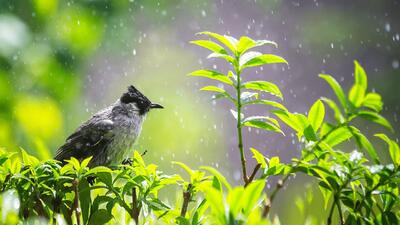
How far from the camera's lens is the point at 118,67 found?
5.40m

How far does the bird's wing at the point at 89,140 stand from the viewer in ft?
6.33

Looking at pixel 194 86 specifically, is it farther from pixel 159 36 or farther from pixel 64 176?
pixel 64 176

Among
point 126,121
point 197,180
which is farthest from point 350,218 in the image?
point 126,121

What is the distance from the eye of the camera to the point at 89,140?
2.07 m

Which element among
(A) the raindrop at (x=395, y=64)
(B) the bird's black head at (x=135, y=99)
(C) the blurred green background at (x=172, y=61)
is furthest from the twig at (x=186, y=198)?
(A) the raindrop at (x=395, y=64)

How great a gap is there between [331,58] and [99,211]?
489 cm

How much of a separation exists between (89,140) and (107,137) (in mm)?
68

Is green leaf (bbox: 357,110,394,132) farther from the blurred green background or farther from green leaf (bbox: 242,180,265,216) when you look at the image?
the blurred green background

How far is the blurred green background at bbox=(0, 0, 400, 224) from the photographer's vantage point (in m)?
3.08

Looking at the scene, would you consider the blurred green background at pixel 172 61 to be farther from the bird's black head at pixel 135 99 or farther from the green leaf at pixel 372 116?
the green leaf at pixel 372 116

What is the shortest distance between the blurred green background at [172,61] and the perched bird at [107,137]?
654mm

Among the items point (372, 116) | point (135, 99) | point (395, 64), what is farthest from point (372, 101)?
point (395, 64)

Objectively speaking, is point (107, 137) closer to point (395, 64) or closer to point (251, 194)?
point (251, 194)

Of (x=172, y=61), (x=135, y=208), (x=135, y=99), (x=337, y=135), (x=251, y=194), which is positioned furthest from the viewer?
(x=172, y=61)
